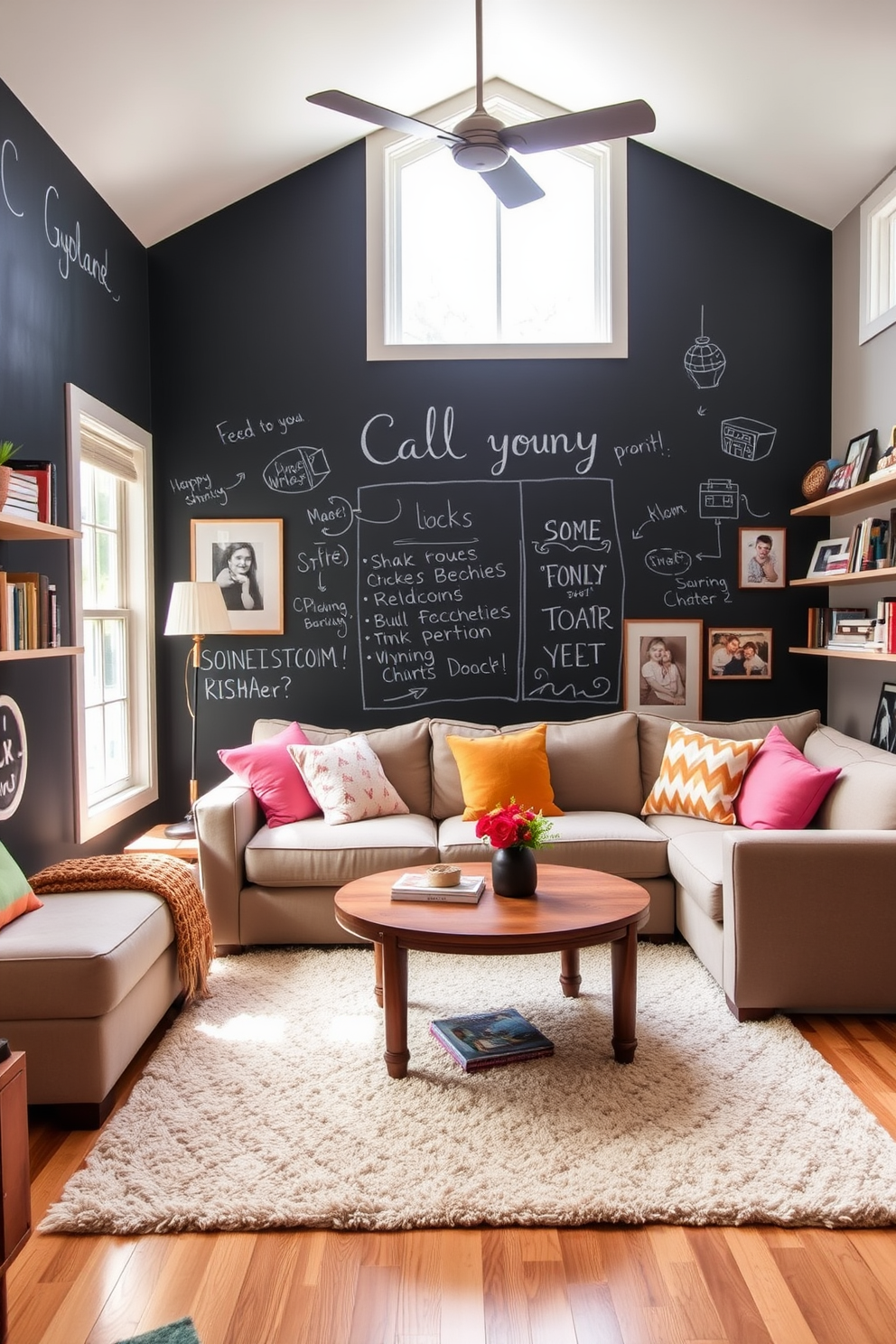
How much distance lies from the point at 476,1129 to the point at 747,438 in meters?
3.65

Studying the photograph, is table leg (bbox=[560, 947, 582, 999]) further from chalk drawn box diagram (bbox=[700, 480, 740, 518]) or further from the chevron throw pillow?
chalk drawn box diagram (bbox=[700, 480, 740, 518])

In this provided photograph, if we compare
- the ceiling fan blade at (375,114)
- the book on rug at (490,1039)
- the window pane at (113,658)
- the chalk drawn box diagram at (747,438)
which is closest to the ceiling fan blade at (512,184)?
the ceiling fan blade at (375,114)

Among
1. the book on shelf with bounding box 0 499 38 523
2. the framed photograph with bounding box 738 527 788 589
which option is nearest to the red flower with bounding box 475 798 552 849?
the book on shelf with bounding box 0 499 38 523

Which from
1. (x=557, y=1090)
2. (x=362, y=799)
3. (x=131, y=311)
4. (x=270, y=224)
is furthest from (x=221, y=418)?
(x=557, y=1090)

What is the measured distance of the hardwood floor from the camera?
1.83 metres

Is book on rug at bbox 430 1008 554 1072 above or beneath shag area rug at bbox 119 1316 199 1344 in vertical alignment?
above

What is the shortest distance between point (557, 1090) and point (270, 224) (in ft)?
13.7

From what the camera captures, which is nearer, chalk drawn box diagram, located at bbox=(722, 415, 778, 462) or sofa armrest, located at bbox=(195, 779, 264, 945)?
sofa armrest, located at bbox=(195, 779, 264, 945)

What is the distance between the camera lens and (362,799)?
423 cm

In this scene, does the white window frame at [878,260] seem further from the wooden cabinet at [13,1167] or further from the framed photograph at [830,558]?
the wooden cabinet at [13,1167]

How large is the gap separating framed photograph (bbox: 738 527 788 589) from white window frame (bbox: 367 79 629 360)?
112 centimetres

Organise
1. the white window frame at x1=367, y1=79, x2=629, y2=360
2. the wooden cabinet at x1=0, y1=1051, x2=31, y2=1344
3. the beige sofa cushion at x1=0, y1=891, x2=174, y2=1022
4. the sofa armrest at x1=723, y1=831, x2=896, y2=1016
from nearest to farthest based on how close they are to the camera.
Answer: the wooden cabinet at x1=0, y1=1051, x2=31, y2=1344 → the beige sofa cushion at x1=0, y1=891, x2=174, y2=1022 → the sofa armrest at x1=723, y1=831, x2=896, y2=1016 → the white window frame at x1=367, y1=79, x2=629, y2=360

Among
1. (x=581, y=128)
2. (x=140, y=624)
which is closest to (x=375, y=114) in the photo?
(x=581, y=128)

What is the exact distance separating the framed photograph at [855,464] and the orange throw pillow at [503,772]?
5.81 ft
